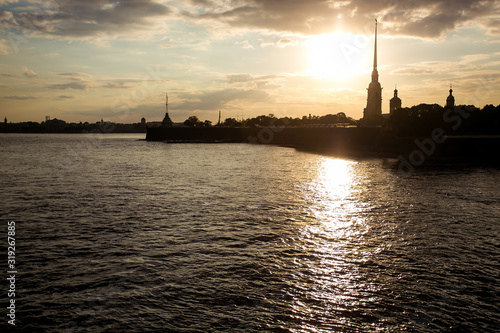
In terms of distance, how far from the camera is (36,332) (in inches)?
418

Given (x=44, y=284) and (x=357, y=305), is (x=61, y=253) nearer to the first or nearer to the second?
(x=44, y=284)

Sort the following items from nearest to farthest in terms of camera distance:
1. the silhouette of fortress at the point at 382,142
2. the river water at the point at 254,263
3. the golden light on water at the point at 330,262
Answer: the river water at the point at 254,263 → the golden light on water at the point at 330,262 → the silhouette of fortress at the point at 382,142

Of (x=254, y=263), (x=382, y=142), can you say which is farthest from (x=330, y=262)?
(x=382, y=142)

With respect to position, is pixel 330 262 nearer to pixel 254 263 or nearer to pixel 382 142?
pixel 254 263

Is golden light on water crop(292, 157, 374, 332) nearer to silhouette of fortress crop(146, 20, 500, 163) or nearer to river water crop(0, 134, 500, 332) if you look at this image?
river water crop(0, 134, 500, 332)

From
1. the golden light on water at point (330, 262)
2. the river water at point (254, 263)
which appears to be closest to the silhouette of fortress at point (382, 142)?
the golden light on water at point (330, 262)

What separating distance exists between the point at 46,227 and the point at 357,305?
16.3 m

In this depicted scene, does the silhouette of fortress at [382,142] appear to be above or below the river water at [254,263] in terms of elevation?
above

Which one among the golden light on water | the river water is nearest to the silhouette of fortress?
the golden light on water

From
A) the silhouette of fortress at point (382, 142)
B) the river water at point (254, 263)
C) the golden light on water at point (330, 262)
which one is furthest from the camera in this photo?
the silhouette of fortress at point (382, 142)

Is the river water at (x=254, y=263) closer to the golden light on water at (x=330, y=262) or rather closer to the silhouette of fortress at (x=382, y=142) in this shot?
the golden light on water at (x=330, y=262)

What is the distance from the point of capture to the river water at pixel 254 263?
11.3 metres

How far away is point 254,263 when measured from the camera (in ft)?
51.1

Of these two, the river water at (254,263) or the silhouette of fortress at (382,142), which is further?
the silhouette of fortress at (382,142)
